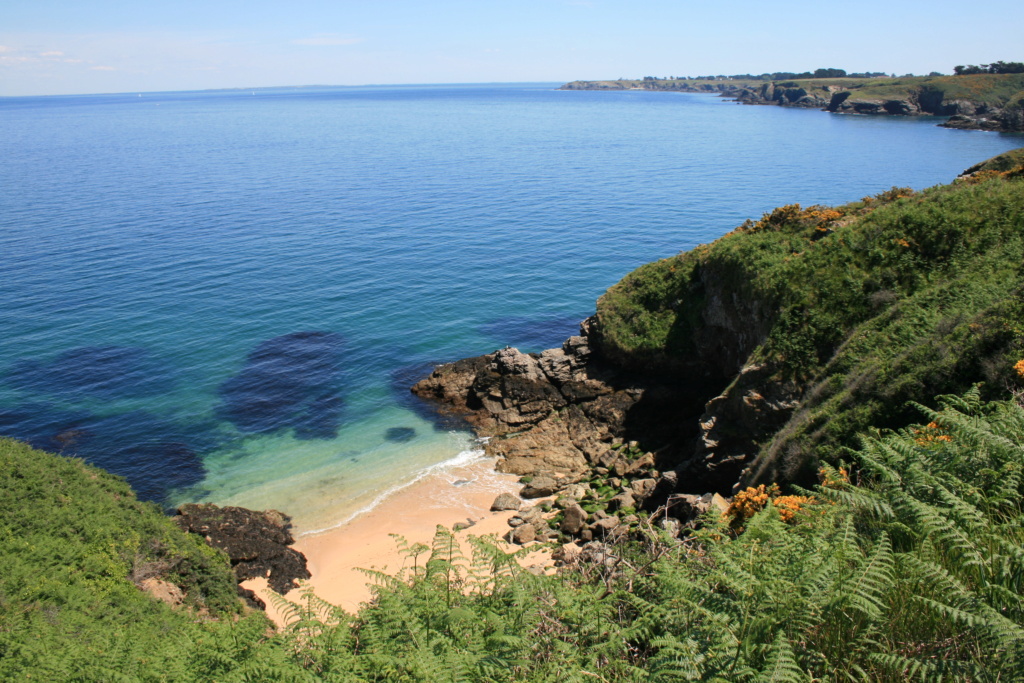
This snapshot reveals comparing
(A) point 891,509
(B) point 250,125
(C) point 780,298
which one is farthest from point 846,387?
(B) point 250,125

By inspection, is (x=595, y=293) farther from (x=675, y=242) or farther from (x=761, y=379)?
(x=761, y=379)

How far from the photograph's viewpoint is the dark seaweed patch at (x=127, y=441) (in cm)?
2684

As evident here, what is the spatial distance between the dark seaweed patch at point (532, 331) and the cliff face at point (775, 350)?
4.81 m

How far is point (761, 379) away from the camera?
2272 centimetres

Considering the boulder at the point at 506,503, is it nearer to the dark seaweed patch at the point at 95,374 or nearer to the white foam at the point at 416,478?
the white foam at the point at 416,478

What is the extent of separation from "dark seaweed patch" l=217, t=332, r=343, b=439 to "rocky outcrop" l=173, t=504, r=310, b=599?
694 centimetres

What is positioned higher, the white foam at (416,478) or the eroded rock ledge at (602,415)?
the eroded rock ledge at (602,415)

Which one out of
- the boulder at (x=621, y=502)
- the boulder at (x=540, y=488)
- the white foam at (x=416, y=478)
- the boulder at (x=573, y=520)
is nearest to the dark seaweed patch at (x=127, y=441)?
the white foam at (x=416, y=478)

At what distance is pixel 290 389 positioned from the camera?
34.1 metres

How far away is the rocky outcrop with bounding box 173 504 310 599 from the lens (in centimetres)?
2095

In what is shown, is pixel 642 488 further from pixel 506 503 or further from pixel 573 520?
pixel 506 503

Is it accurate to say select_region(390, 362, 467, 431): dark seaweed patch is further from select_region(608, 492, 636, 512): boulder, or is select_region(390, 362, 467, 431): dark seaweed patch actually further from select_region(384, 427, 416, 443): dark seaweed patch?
select_region(608, 492, 636, 512): boulder

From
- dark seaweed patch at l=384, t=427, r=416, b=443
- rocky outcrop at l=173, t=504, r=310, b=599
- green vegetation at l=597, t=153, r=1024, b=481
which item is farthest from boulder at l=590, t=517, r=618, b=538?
dark seaweed patch at l=384, t=427, r=416, b=443

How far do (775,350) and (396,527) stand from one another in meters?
16.0
